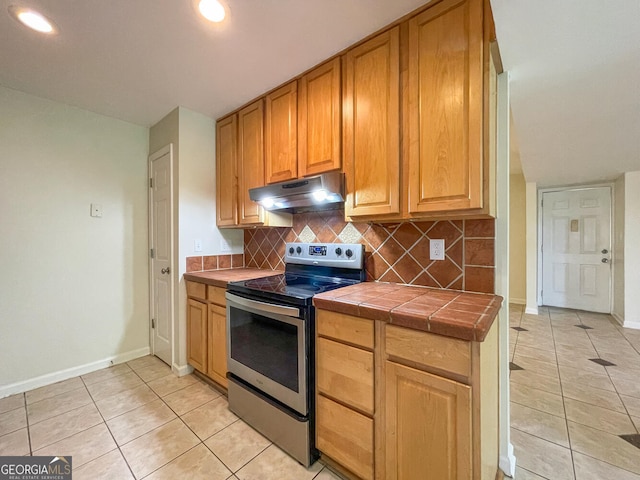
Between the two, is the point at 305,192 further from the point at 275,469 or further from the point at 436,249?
the point at 275,469

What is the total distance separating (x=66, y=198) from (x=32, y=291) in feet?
2.61

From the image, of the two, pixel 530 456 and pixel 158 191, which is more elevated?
pixel 158 191

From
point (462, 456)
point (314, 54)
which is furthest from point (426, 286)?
point (314, 54)

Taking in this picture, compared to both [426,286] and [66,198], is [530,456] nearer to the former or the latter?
[426,286]

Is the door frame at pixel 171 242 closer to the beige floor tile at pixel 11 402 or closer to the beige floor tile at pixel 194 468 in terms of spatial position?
the beige floor tile at pixel 11 402

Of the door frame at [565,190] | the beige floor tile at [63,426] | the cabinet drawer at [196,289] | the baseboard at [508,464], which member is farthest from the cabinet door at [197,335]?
the door frame at [565,190]

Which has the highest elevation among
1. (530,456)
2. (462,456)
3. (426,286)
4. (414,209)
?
(414,209)

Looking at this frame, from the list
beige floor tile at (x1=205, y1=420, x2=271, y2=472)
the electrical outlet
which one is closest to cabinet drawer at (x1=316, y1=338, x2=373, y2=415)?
beige floor tile at (x1=205, y1=420, x2=271, y2=472)

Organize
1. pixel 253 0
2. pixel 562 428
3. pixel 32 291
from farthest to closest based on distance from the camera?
pixel 32 291 → pixel 562 428 → pixel 253 0

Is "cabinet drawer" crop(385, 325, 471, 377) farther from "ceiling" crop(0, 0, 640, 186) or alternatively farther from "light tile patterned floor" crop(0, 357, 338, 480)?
"ceiling" crop(0, 0, 640, 186)

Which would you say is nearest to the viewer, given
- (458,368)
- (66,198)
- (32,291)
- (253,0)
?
A: (458,368)

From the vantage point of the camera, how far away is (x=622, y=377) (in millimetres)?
2227

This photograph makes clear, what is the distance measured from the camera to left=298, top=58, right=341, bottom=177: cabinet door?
1646 millimetres

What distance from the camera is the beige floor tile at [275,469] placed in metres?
1.31
